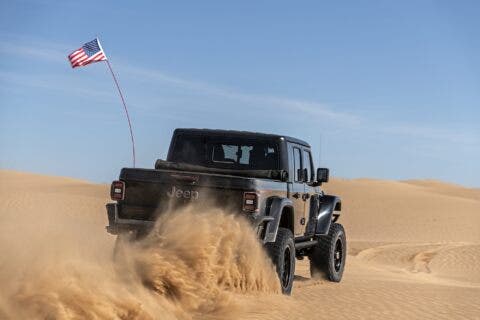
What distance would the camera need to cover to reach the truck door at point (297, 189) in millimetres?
9545

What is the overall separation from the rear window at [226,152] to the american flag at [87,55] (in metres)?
10.0

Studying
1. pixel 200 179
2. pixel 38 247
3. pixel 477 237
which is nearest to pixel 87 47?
pixel 200 179

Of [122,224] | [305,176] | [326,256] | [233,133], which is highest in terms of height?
[233,133]

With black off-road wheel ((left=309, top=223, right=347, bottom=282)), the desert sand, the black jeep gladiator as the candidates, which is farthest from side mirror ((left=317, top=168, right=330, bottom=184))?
the desert sand

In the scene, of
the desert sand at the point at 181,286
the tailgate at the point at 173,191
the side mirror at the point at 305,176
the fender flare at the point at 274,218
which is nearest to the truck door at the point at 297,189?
the side mirror at the point at 305,176

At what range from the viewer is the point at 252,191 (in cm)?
808

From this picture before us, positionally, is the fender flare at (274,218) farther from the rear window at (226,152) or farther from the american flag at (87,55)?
the american flag at (87,55)

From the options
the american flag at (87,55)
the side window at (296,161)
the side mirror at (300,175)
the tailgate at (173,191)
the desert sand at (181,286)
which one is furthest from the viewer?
the american flag at (87,55)

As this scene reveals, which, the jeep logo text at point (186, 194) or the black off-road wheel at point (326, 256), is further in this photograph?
the black off-road wheel at point (326, 256)

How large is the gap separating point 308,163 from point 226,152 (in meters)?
1.48

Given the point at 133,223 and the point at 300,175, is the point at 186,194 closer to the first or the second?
the point at 133,223

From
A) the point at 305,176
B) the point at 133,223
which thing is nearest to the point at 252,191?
the point at 133,223

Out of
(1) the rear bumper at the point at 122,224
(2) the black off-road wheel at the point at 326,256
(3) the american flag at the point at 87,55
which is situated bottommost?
(2) the black off-road wheel at the point at 326,256

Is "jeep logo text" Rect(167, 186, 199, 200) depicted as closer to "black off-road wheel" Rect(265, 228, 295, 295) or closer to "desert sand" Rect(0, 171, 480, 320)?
"desert sand" Rect(0, 171, 480, 320)
